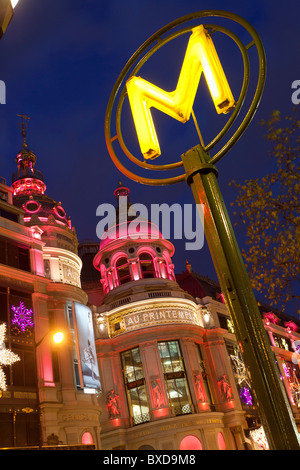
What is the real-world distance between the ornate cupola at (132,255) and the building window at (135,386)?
7856 mm

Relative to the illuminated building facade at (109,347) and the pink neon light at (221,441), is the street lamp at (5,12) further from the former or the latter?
the pink neon light at (221,441)

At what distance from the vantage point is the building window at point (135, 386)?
126 ft

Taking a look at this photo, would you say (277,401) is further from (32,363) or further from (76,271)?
(76,271)

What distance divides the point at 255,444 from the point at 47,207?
97.0 ft

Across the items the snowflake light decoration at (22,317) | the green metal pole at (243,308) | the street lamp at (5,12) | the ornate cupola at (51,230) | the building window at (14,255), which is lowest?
the green metal pole at (243,308)

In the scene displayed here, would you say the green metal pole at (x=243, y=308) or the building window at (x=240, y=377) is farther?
the building window at (x=240, y=377)

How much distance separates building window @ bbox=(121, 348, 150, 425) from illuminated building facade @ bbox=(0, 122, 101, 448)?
8037 mm

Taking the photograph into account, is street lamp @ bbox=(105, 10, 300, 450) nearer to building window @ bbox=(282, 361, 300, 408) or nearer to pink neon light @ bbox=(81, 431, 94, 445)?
pink neon light @ bbox=(81, 431, 94, 445)

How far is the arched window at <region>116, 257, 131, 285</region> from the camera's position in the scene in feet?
155

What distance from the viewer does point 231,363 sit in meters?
44.8

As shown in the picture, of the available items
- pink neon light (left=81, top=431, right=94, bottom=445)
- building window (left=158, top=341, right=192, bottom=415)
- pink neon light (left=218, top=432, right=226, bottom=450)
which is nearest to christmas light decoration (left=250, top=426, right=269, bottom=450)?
pink neon light (left=218, top=432, right=226, bottom=450)

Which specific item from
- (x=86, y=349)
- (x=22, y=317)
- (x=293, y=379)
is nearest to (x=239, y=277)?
(x=22, y=317)

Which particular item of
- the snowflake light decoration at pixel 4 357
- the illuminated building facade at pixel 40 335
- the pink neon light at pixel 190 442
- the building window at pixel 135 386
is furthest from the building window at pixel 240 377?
the snowflake light decoration at pixel 4 357

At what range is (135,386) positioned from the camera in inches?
1554
